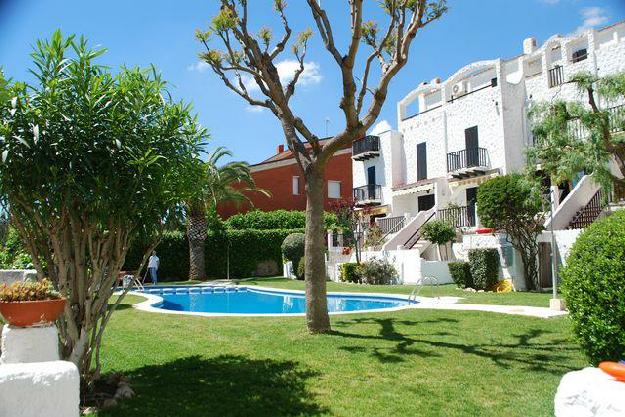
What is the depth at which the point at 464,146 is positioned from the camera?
28.5 m

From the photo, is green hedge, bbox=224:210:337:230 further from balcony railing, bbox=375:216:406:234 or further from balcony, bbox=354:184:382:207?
balcony railing, bbox=375:216:406:234

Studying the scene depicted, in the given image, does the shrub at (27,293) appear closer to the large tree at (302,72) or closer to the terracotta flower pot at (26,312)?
the terracotta flower pot at (26,312)

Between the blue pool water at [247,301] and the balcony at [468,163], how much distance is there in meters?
12.4

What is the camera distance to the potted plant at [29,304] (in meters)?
4.73

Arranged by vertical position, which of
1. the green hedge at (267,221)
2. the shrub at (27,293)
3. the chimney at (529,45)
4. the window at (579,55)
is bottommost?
the shrub at (27,293)

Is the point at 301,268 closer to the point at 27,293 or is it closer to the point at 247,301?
the point at 247,301

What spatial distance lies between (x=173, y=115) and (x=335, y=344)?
15.1 ft

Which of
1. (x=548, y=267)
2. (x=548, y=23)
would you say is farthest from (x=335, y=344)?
(x=548, y=267)

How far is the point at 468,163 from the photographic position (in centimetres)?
2755

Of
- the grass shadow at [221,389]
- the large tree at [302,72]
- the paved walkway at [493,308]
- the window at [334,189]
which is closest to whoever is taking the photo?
the grass shadow at [221,389]

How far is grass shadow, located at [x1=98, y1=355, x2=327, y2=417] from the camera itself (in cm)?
539

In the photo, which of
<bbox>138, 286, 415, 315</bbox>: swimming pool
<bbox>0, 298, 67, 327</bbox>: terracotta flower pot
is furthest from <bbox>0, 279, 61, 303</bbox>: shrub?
<bbox>138, 286, 415, 315</bbox>: swimming pool

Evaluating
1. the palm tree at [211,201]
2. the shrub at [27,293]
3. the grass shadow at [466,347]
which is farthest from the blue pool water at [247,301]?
the shrub at [27,293]

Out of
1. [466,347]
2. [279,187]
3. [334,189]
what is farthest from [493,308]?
[334,189]
